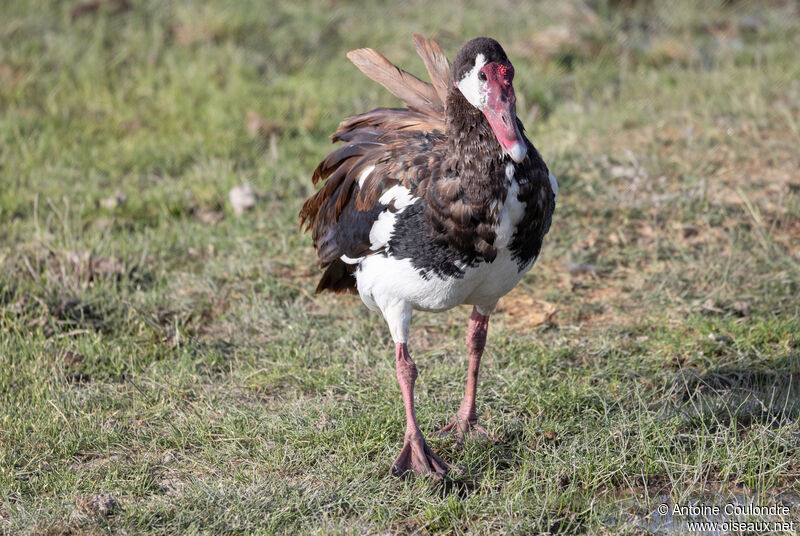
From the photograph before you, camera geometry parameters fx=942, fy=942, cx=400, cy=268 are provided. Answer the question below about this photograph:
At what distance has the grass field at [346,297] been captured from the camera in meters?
3.70

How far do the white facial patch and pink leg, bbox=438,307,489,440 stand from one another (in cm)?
106

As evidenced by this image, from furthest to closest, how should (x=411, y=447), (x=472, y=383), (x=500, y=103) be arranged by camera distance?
1. (x=472, y=383)
2. (x=411, y=447)
3. (x=500, y=103)

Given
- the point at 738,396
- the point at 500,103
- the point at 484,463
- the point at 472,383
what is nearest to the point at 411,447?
the point at 484,463

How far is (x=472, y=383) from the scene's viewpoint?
4129mm

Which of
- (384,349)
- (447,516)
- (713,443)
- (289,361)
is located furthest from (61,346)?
(713,443)

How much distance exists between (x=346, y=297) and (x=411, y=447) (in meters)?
1.60

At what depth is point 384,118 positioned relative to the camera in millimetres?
4234

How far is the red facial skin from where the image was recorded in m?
3.35

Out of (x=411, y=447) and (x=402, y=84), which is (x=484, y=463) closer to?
(x=411, y=447)

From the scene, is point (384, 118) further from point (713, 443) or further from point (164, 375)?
point (713, 443)

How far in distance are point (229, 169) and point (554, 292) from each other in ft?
8.14

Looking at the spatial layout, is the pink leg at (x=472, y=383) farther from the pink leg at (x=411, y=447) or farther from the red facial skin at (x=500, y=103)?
the red facial skin at (x=500, y=103)

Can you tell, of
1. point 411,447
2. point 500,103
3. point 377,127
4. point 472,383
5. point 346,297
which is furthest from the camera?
point 346,297

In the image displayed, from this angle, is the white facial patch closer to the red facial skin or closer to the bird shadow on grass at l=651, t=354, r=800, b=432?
the red facial skin
